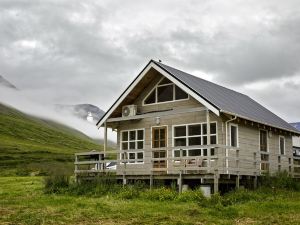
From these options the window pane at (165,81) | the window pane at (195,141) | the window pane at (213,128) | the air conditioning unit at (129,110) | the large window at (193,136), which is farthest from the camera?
the air conditioning unit at (129,110)

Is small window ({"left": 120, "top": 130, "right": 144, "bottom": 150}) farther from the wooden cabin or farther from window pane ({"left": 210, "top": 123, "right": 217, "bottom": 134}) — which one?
→ window pane ({"left": 210, "top": 123, "right": 217, "bottom": 134})

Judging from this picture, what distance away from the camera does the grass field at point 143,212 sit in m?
15.3

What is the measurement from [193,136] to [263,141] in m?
4.97

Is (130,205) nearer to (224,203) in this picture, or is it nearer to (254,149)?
(224,203)

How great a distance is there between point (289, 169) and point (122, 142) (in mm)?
9600

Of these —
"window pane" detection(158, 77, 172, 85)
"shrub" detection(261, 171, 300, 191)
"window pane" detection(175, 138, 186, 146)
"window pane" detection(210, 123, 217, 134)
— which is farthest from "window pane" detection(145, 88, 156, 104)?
"shrub" detection(261, 171, 300, 191)

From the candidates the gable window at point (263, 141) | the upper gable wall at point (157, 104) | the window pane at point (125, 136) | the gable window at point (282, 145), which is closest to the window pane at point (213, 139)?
the upper gable wall at point (157, 104)

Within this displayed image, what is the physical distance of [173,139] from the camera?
25922 mm

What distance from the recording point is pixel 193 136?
82.4 ft

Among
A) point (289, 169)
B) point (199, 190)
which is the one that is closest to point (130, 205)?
point (199, 190)

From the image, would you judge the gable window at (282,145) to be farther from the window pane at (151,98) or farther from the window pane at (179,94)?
the window pane at (151,98)

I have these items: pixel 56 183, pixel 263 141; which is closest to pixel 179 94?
pixel 263 141

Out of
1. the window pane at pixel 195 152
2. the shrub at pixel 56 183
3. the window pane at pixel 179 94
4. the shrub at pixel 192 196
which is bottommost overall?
the shrub at pixel 192 196

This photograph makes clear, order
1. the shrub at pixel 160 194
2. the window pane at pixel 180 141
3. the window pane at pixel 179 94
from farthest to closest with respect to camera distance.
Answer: the window pane at pixel 179 94 → the window pane at pixel 180 141 → the shrub at pixel 160 194
